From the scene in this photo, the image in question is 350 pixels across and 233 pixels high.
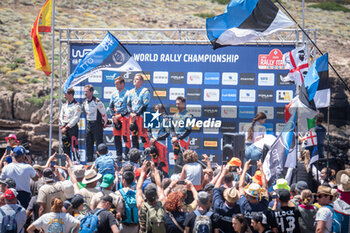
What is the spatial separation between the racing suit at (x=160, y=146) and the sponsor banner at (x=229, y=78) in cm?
205

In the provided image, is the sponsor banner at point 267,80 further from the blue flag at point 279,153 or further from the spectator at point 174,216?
the spectator at point 174,216

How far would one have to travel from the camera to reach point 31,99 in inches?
872

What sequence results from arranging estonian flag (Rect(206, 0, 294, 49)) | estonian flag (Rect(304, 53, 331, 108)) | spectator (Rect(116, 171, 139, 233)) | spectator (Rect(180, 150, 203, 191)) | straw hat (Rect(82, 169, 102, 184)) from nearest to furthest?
spectator (Rect(116, 171, 139, 233)), straw hat (Rect(82, 169, 102, 184)), spectator (Rect(180, 150, 203, 191)), estonian flag (Rect(206, 0, 294, 49)), estonian flag (Rect(304, 53, 331, 108))

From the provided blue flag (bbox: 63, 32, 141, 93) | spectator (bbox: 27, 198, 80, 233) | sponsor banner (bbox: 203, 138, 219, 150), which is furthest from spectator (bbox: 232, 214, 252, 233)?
sponsor banner (bbox: 203, 138, 219, 150)

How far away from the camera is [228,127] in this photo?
46.3 feet

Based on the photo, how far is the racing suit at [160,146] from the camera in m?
14.2

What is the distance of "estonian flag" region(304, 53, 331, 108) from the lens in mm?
9836

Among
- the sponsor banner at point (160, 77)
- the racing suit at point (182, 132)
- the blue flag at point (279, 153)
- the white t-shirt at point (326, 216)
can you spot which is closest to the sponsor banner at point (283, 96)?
the racing suit at point (182, 132)

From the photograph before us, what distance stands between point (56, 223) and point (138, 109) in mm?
8165

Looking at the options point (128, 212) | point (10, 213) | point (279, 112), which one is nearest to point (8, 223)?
point (10, 213)

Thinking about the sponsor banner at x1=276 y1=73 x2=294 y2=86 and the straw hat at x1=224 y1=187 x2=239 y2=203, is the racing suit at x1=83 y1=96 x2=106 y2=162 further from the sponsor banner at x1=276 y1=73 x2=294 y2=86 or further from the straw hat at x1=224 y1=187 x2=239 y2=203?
the straw hat at x1=224 y1=187 x2=239 y2=203

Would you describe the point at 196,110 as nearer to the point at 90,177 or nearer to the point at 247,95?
the point at 247,95

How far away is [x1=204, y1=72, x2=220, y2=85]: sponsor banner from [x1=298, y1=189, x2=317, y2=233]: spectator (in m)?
7.55

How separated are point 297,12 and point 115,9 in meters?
15.3
